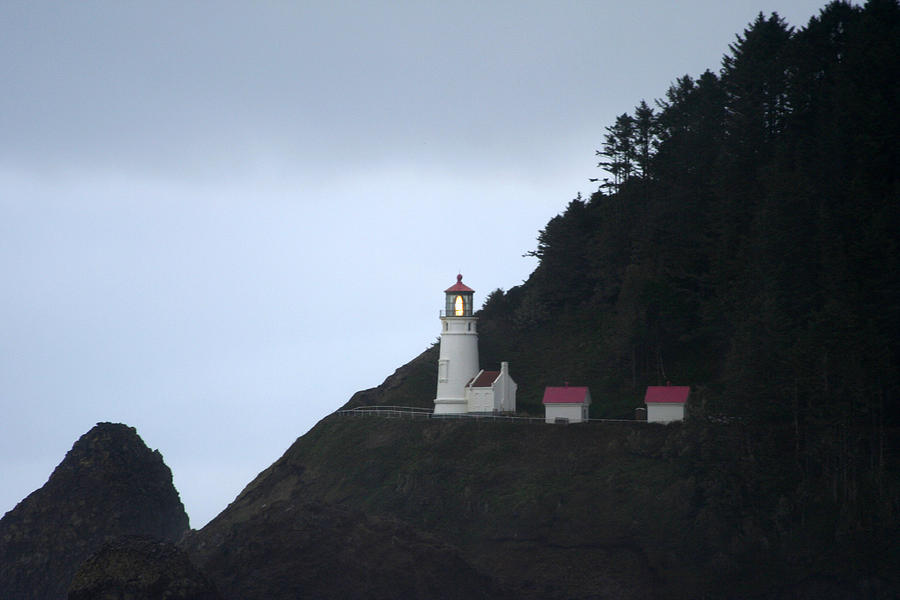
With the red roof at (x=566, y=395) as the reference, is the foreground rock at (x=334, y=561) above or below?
below

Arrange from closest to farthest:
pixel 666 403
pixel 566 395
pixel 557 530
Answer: pixel 557 530 → pixel 666 403 → pixel 566 395

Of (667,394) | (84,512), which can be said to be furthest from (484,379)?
(84,512)

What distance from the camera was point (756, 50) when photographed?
Answer: 255 feet

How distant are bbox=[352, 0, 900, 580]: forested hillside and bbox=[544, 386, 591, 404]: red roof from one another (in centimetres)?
207

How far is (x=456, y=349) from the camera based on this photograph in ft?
238

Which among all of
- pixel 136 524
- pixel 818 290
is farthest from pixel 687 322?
pixel 136 524

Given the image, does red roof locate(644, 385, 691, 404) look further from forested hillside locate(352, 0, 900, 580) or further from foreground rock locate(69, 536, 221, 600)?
foreground rock locate(69, 536, 221, 600)

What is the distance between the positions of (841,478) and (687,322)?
58.8 feet

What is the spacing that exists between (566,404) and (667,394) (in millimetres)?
5884

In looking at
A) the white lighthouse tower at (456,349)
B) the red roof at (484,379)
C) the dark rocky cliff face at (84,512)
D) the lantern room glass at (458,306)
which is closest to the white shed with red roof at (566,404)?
the red roof at (484,379)

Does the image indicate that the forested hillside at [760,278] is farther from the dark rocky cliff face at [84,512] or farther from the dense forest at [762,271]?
the dark rocky cliff face at [84,512]

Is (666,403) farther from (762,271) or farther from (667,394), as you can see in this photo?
(762,271)

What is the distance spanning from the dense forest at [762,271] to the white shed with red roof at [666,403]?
906mm

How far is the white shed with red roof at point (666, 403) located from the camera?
63.7 metres
